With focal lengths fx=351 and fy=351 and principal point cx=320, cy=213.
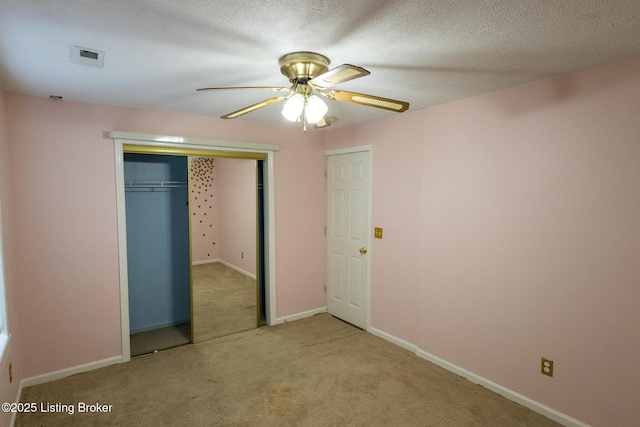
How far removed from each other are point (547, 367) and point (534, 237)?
91 cm

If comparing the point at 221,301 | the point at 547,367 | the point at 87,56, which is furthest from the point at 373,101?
the point at 221,301

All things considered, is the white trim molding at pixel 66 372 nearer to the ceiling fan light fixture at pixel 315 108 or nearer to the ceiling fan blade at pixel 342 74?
the ceiling fan light fixture at pixel 315 108

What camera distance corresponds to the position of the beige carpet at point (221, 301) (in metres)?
3.98

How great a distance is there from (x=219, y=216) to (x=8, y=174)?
2137 millimetres

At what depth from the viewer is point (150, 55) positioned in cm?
196

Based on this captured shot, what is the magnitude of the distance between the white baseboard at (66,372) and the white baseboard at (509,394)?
9.36ft

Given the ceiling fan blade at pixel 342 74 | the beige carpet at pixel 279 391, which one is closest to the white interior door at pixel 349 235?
the beige carpet at pixel 279 391

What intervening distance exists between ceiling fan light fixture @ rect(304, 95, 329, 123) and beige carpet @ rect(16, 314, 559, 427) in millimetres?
2020

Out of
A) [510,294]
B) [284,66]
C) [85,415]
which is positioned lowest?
[85,415]

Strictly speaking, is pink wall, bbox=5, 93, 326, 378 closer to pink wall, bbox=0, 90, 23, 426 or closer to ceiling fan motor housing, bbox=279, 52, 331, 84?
pink wall, bbox=0, 90, 23, 426

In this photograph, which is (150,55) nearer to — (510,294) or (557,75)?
(557,75)

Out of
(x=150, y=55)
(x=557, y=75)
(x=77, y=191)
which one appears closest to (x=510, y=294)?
(x=557, y=75)

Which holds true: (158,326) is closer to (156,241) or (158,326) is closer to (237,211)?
(156,241)

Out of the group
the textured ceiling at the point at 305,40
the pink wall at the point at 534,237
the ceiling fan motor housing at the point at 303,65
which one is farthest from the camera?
the pink wall at the point at 534,237
